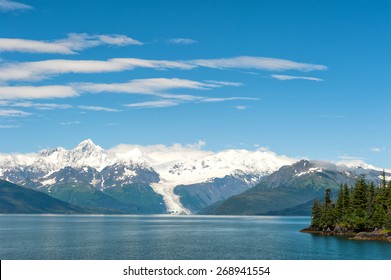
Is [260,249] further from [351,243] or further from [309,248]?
[351,243]

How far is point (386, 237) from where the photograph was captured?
19962 centimetres

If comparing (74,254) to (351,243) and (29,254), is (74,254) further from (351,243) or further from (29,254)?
(351,243)

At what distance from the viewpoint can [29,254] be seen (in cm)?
16888

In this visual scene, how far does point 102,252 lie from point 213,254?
34.1m
